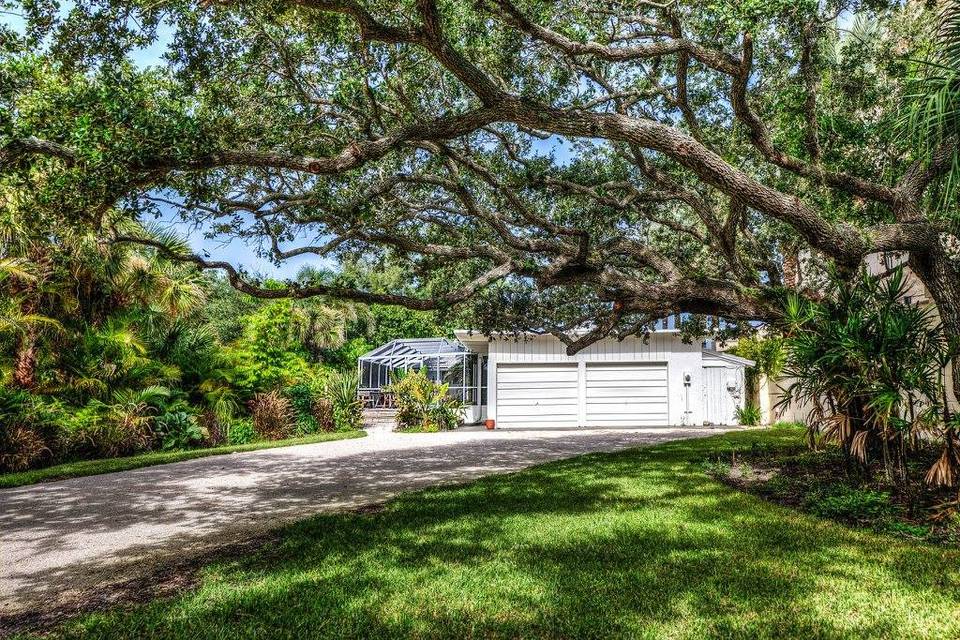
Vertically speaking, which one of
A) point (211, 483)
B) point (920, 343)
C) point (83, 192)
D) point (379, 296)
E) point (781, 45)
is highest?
point (781, 45)

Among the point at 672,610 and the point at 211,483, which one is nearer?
the point at 672,610

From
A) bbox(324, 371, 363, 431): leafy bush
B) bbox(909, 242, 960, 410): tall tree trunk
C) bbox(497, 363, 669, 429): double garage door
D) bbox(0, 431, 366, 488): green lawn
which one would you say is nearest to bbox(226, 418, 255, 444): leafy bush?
bbox(0, 431, 366, 488): green lawn

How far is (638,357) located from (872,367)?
13710mm

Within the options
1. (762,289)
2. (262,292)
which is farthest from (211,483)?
(762,289)

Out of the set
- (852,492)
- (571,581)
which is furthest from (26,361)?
(852,492)

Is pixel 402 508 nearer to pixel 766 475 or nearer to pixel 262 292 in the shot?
pixel 262 292

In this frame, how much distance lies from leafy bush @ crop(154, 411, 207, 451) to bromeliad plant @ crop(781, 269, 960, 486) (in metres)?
12.4

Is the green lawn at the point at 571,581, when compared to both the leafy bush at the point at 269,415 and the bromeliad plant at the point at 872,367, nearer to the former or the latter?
the bromeliad plant at the point at 872,367

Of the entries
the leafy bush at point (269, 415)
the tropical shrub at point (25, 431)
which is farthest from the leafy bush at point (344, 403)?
the tropical shrub at point (25, 431)

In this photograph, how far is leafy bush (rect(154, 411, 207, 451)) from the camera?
1327 cm

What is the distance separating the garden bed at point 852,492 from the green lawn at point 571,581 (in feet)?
1.30

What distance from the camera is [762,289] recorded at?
8789 mm

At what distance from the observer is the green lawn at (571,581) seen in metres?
3.38

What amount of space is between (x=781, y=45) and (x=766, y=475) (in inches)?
243
